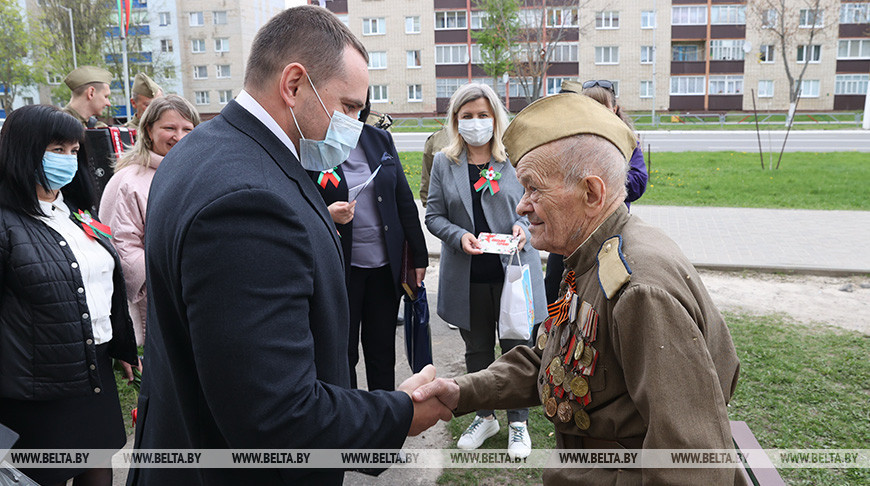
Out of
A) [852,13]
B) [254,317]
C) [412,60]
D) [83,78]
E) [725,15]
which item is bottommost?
[254,317]

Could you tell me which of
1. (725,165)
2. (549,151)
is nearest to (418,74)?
(725,165)

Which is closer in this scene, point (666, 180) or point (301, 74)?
point (301, 74)

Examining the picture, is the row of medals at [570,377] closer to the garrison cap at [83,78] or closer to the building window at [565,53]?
the garrison cap at [83,78]

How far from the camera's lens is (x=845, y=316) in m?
6.06

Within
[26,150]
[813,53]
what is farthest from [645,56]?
[26,150]

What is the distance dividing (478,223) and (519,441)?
1.48m

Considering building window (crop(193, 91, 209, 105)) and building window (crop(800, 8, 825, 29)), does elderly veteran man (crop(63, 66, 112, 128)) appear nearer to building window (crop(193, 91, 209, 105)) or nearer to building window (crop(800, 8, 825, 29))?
building window (crop(193, 91, 209, 105))

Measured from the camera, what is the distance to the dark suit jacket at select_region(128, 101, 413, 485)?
1.40m

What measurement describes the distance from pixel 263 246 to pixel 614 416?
1106 mm

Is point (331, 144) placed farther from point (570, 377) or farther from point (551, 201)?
point (570, 377)

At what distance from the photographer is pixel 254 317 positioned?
139 centimetres

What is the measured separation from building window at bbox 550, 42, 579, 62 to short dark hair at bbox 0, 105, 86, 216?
47.9 metres

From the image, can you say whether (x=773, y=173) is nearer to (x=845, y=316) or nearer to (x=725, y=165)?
(x=725, y=165)

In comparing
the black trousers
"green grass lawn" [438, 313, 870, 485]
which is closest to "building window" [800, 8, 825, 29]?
"green grass lawn" [438, 313, 870, 485]
